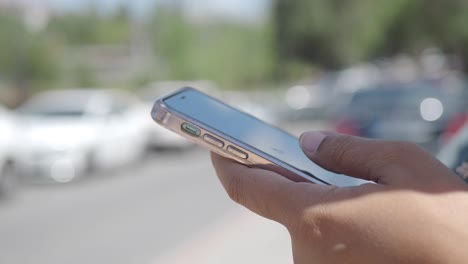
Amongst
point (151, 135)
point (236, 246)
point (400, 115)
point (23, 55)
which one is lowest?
point (23, 55)

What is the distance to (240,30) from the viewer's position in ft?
133

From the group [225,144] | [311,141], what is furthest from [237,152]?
[311,141]

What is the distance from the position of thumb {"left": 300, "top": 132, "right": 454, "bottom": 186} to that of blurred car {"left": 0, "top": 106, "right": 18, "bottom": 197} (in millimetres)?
9357

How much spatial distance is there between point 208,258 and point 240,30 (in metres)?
34.8

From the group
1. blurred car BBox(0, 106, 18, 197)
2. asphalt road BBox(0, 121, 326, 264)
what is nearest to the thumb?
asphalt road BBox(0, 121, 326, 264)

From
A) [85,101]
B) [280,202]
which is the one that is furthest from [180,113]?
[85,101]

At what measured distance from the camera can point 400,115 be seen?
995 cm

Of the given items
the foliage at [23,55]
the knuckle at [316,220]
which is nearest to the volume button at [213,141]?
the knuckle at [316,220]

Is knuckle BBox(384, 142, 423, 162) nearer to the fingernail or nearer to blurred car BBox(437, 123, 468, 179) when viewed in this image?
the fingernail

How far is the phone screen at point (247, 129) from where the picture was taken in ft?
5.06

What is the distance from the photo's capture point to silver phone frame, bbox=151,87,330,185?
60.5 inches

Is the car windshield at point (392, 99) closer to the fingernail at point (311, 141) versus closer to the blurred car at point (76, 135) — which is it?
the blurred car at point (76, 135)

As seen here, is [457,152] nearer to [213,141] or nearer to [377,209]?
[213,141]

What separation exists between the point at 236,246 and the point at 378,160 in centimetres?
549
